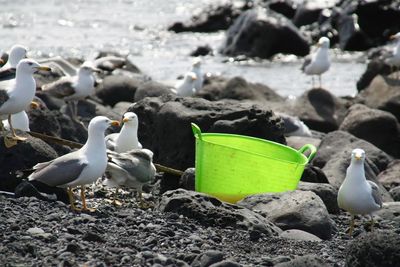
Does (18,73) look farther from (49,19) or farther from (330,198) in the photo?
(49,19)

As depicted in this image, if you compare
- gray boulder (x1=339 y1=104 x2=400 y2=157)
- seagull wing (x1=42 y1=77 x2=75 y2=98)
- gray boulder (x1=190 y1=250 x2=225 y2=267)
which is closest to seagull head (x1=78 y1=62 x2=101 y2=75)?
seagull wing (x1=42 y1=77 x2=75 y2=98)

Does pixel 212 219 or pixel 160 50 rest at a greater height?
pixel 212 219

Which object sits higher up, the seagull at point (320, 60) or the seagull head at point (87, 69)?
the seagull head at point (87, 69)

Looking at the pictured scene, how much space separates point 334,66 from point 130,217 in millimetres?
16766

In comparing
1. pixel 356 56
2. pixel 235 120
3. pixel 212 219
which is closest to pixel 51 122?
pixel 235 120

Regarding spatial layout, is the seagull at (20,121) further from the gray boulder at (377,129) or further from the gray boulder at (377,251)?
the gray boulder at (377,129)

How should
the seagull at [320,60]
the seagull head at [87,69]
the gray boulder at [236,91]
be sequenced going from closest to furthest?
1. the seagull head at [87,69]
2. the gray boulder at [236,91]
3. the seagull at [320,60]

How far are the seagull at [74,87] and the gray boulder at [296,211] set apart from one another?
242 inches

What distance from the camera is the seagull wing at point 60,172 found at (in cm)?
863

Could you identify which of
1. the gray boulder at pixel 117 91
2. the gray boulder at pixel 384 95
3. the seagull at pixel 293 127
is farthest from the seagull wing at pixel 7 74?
the gray boulder at pixel 384 95

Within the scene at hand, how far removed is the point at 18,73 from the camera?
34.6 ft

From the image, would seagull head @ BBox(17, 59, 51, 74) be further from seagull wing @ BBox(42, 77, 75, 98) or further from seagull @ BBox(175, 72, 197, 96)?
seagull @ BBox(175, 72, 197, 96)

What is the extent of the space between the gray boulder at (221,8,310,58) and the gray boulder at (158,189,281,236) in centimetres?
1680

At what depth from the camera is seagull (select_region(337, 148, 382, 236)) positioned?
9.40m
